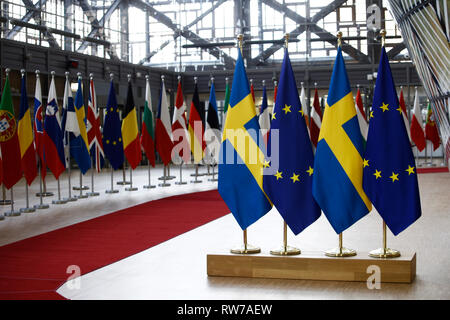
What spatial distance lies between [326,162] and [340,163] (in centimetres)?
12

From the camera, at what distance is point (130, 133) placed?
13625 mm

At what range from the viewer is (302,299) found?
183 inches

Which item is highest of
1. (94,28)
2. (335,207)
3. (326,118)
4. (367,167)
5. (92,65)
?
(94,28)

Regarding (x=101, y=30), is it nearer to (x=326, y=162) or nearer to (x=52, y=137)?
(x=52, y=137)

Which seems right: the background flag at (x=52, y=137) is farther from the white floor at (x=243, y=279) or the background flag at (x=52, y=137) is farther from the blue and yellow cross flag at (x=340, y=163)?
the blue and yellow cross flag at (x=340, y=163)

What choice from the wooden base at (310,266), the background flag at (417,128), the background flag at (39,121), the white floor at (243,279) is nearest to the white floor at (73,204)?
the background flag at (39,121)

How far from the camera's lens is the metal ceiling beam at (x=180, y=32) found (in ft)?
83.6

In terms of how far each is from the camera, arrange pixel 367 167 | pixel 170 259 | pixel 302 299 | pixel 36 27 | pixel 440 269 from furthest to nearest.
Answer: pixel 36 27 → pixel 170 259 → pixel 440 269 → pixel 367 167 → pixel 302 299

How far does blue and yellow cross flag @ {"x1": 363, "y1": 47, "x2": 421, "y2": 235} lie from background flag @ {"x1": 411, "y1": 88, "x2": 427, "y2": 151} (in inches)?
639

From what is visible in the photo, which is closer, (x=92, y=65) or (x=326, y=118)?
(x=326, y=118)

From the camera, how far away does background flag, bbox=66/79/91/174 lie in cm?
1184
